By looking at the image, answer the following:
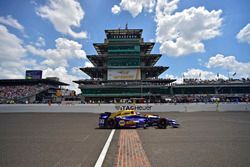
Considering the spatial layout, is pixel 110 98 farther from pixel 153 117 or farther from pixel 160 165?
pixel 160 165

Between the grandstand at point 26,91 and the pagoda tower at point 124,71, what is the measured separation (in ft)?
55.2

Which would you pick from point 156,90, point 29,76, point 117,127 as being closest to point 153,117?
point 117,127

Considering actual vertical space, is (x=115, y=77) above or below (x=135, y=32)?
below

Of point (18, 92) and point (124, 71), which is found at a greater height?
point (124, 71)

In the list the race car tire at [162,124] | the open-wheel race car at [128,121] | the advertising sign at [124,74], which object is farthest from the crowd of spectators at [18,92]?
the race car tire at [162,124]

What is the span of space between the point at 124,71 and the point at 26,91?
4050 centimetres

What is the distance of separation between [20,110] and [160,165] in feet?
112

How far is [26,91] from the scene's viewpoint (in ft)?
235

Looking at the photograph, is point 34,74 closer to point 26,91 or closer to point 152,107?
point 26,91

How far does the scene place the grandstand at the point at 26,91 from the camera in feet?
212

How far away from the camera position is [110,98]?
66938 millimetres

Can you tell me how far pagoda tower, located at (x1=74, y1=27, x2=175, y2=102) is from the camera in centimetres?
6619

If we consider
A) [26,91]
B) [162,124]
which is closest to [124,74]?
[26,91]

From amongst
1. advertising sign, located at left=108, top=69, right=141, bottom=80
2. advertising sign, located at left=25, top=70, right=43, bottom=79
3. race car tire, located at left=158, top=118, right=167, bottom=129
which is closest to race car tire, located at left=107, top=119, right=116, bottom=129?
race car tire, located at left=158, top=118, right=167, bottom=129
